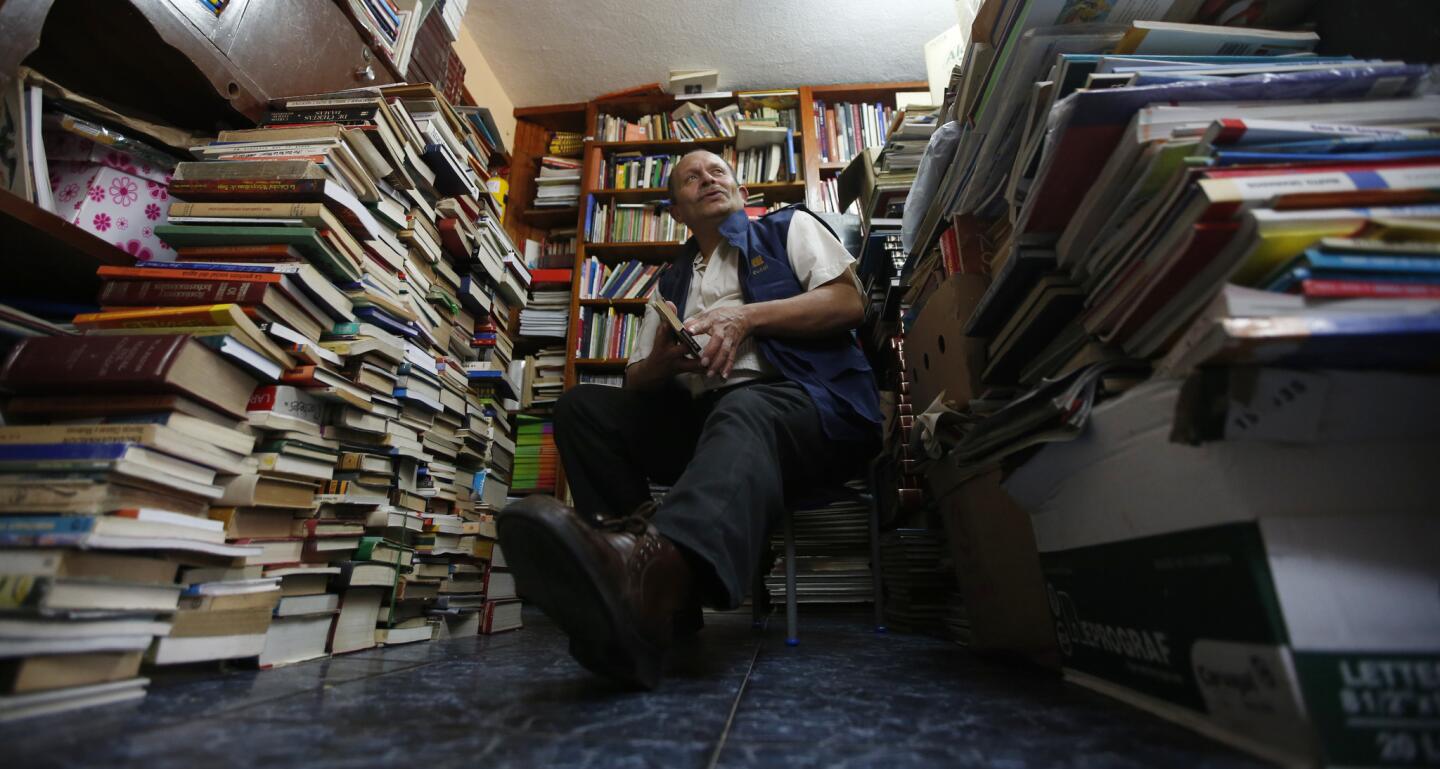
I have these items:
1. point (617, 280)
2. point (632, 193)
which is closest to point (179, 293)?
point (617, 280)

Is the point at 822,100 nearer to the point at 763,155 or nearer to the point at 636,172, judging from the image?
the point at 763,155

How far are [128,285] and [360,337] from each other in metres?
0.34

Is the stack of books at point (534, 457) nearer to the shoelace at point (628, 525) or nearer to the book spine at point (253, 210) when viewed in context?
the book spine at point (253, 210)

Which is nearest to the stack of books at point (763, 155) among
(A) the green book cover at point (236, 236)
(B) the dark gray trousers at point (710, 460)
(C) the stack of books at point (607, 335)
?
(C) the stack of books at point (607, 335)

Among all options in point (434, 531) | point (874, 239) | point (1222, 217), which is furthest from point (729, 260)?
point (1222, 217)

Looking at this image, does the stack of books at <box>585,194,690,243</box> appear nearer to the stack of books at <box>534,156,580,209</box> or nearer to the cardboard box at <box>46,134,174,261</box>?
the stack of books at <box>534,156,580,209</box>

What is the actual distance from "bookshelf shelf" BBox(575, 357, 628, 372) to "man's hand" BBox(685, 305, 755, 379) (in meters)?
1.47

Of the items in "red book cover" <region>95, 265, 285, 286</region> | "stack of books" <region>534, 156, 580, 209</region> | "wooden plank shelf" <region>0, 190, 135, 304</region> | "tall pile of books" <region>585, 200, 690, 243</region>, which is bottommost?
"red book cover" <region>95, 265, 285, 286</region>

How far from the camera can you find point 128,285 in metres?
1.00

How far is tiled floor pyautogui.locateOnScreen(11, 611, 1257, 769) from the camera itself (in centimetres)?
50

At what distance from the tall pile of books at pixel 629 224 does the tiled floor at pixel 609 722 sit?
7.44 ft

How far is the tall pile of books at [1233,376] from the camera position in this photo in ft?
1.45

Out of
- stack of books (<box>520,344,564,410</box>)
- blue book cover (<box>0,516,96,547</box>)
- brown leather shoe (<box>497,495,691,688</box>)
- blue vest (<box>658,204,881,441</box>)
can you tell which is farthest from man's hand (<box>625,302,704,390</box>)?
stack of books (<box>520,344,564,410</box>)

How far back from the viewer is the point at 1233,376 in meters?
0.45
